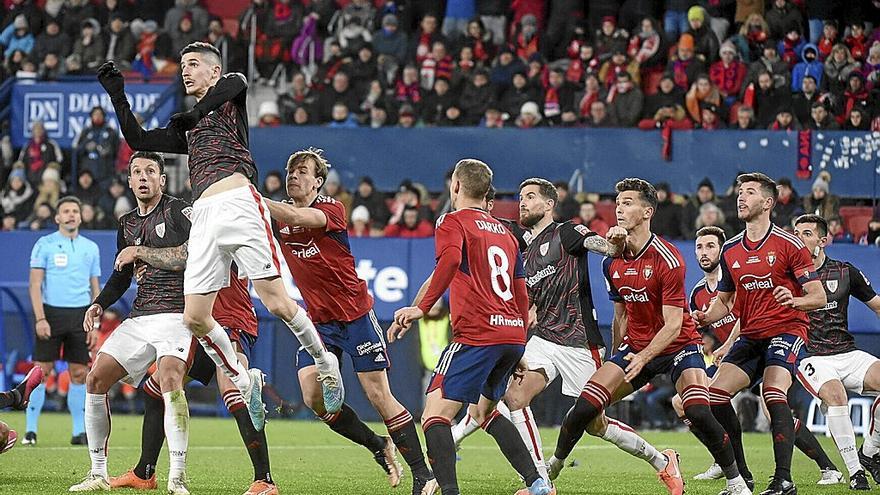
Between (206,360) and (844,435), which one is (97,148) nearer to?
(206,360)

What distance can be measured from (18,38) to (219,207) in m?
17.7

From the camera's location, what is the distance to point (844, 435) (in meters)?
11.1

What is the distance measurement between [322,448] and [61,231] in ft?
12.6

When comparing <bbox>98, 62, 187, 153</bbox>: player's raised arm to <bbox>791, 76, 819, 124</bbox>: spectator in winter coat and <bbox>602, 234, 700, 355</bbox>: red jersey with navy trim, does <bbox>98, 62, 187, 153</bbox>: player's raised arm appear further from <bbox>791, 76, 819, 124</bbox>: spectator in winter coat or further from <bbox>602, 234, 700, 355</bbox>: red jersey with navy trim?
<bbox>791, 76, 819, 124</bbox>: spectator in winter coat

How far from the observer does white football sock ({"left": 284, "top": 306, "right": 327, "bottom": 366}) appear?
8.61m

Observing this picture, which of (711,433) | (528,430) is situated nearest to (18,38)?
(528,430)

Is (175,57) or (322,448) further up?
(175,57)

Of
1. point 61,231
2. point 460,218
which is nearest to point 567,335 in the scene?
point 460,218

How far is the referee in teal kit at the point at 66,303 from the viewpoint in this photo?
14258 mm

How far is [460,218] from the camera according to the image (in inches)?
322

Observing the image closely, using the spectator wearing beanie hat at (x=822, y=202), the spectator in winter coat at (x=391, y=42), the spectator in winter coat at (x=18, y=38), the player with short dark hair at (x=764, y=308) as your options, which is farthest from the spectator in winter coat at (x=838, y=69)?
the spectator in winter coat at (x=18, y=38)

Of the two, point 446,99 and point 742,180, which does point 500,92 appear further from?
point 742,180

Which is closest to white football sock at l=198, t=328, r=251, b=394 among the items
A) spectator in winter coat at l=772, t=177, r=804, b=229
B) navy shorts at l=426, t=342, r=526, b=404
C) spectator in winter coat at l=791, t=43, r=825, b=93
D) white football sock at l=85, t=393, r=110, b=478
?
white football sock at l=85, t=393, r=110, b=478

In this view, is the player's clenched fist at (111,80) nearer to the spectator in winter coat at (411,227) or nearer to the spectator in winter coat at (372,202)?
the spectator in winter coat at (411,227)
